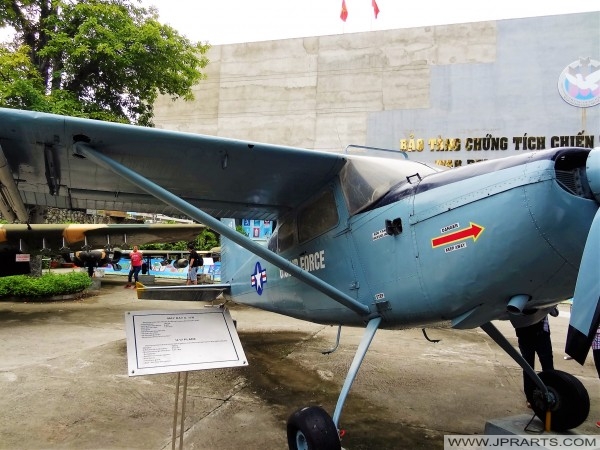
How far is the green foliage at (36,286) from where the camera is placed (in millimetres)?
→ 11430

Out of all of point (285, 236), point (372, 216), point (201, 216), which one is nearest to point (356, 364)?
point (372, 216)

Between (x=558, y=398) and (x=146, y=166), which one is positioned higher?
(x=146, y=166)

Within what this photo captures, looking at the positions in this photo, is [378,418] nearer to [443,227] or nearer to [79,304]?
[443,227]

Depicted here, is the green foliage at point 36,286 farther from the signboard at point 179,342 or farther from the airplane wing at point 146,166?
the signboard at point 179,342

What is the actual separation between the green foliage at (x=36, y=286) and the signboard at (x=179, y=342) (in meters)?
10.4

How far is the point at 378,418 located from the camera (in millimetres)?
4184

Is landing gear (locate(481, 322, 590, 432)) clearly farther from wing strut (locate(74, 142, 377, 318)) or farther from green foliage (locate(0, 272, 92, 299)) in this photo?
green foliage (locate(0, 272, 92, 299))

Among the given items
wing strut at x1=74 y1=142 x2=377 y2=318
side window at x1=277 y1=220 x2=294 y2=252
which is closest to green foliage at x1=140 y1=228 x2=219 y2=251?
side window at x1=277 y1=220 x2=294 y2=252

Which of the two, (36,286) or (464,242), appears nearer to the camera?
(464,242)

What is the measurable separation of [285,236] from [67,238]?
8828mm

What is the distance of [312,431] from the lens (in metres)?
2.83

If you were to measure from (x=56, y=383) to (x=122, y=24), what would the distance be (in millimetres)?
11183

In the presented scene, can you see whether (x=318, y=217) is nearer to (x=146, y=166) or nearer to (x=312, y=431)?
(x=146, y=166)

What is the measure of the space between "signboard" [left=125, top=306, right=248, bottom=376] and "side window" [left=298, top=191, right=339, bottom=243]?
50.7 inches
